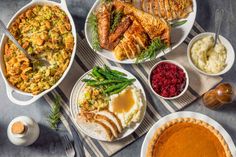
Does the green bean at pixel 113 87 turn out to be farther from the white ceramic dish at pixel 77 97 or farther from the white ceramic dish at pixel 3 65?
the white ceramic dish at pixel 3 65

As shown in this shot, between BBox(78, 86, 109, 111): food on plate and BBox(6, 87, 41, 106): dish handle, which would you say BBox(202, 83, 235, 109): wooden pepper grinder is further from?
BBox(6, 87, 41, 106): dish handle

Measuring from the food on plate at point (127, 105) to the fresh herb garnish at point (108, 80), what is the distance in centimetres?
5

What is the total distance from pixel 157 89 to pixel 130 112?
1.06ft

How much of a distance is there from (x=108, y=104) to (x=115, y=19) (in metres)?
0.79

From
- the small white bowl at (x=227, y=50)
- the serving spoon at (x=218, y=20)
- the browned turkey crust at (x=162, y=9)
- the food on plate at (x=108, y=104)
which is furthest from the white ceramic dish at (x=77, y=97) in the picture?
the serving spoon at (x=218, y=20)

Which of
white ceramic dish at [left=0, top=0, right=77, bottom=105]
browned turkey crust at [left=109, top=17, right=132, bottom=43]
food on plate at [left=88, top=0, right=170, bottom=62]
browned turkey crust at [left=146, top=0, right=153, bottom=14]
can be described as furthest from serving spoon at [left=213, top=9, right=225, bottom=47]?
white ceramic dish at [left=0, top=0, right=77, bottom=105]

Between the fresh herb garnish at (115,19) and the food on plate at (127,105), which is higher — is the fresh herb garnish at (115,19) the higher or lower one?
the higher one

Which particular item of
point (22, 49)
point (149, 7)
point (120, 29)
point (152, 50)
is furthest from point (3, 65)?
point (149, 7)

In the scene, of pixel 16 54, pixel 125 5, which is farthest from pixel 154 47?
pixel 16 54

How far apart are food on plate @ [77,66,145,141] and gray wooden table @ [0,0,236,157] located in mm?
257

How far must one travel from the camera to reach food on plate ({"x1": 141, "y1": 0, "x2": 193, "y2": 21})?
12.9 feet

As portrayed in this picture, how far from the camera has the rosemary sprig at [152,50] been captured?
12.5 feet

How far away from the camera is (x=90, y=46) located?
154 inches

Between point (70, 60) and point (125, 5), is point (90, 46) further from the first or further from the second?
point (125, 5)
